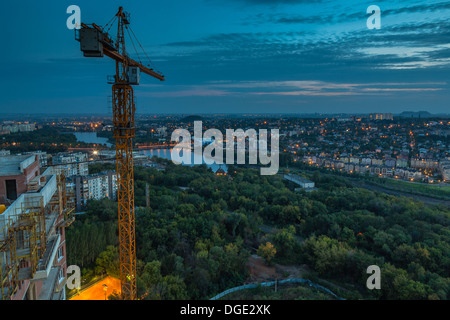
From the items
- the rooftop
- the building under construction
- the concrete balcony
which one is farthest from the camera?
the rooftop

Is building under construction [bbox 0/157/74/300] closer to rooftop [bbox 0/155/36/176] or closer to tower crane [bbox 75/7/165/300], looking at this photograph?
rooftop [bbox 0/155/36/176]

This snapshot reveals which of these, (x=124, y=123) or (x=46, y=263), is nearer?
(x=46, y=263)

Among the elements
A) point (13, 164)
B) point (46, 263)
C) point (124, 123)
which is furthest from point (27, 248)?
point (124, 123)

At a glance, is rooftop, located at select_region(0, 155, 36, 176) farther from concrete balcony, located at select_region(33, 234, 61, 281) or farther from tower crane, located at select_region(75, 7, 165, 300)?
tower crane, located at select_region(75, 7, 165, 300)

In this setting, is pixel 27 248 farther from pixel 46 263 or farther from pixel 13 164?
pixel 13 164

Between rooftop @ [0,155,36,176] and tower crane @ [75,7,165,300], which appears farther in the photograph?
tower crane @ [75,7,165,300]

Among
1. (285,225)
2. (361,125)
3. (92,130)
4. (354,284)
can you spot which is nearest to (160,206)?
(285,225)

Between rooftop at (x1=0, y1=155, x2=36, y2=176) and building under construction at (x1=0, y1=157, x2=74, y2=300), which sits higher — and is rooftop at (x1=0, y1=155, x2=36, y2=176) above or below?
above

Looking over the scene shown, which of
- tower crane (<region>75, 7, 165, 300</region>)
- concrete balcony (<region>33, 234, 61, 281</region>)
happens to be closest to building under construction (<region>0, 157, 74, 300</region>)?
concrete balcony (<region>33, 234, 61, 281</region>)

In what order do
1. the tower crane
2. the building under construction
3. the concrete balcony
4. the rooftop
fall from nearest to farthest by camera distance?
the building under construction < the concrete balcony < the rooftop < the tower crane

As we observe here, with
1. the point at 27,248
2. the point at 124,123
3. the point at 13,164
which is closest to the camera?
the point at 27,248
